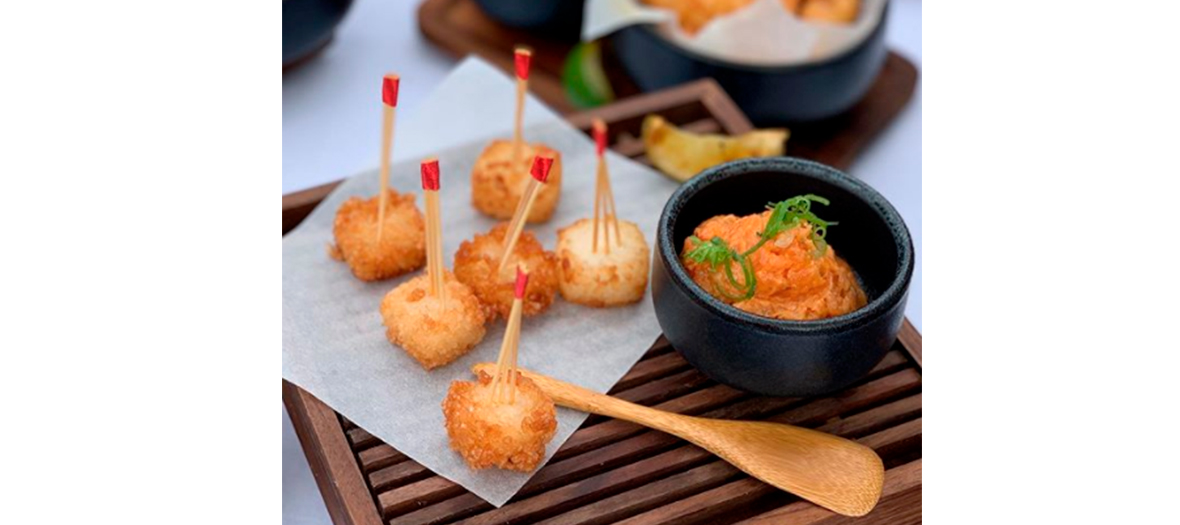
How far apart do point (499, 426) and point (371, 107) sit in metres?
1.29

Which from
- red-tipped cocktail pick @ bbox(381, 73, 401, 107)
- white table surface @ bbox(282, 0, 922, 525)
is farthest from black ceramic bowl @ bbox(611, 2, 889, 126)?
red-tipped cocktail pick @ bbox(381, 73, 401, 107)

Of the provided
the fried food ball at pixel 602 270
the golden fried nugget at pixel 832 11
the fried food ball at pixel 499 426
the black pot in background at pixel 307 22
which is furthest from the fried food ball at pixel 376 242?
the golden fried nugget at pixel 832 11

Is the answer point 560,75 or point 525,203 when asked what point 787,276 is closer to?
point 525,203

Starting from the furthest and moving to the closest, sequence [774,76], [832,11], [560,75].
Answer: [560,75] < [832,11] < [774,76]

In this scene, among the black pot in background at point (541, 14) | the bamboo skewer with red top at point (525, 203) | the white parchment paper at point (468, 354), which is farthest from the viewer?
the black pot in background at point (541, 14)

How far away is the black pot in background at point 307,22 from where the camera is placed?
101 inches

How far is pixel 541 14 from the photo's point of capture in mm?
2770

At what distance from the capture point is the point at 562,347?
6.19ft

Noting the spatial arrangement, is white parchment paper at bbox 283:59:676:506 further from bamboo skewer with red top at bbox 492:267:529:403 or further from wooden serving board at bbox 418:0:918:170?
wooden serving board at bbox 418:0:918:170

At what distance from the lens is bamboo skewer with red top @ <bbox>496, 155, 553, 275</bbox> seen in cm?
163

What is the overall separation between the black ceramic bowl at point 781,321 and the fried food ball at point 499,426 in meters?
0.23

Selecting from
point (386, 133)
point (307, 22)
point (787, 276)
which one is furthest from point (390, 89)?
point (307, 22)

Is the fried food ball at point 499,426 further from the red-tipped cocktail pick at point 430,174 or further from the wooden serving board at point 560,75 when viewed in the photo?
the wooden serving board at point 560,75

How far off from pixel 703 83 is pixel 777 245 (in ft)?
2.41
